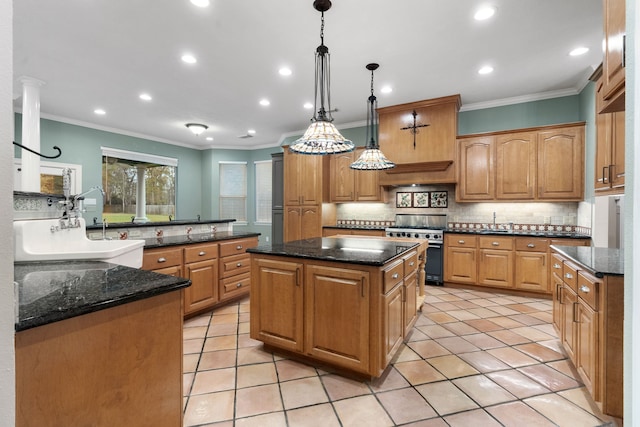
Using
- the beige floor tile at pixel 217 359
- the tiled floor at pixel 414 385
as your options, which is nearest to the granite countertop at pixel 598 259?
the tiled floor at pixel 414 385

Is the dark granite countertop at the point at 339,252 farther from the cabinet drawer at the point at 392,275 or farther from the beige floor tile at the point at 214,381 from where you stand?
the beige floor tile at the point at 214,381

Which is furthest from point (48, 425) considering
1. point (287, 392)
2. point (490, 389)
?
point (490, 389)

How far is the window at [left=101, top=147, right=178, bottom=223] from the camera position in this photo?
6046 mm

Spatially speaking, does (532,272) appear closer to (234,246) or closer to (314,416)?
(314,416)

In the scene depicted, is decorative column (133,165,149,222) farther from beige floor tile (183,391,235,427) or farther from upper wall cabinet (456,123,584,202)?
upper wall cabinet (456,123,584,202)

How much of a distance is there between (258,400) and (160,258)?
180 cm

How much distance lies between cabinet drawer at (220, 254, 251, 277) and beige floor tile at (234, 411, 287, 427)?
2.07 meters

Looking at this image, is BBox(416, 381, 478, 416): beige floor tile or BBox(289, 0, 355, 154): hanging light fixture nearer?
BBox(416, 381, 478, 416): beige floor tile

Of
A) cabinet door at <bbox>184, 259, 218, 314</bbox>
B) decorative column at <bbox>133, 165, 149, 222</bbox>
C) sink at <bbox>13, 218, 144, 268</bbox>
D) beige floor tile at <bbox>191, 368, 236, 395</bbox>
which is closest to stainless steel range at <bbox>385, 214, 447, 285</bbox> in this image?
cabinet door at <bbox>184, 259, 218, 314</bbox>

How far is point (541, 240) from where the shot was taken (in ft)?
12.8

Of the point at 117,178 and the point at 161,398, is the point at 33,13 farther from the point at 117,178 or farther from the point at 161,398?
the point at 117,178

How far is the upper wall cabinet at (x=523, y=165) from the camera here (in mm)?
3920

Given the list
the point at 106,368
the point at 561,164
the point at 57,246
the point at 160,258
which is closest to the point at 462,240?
the point at 561,164

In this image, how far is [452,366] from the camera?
2285mm
